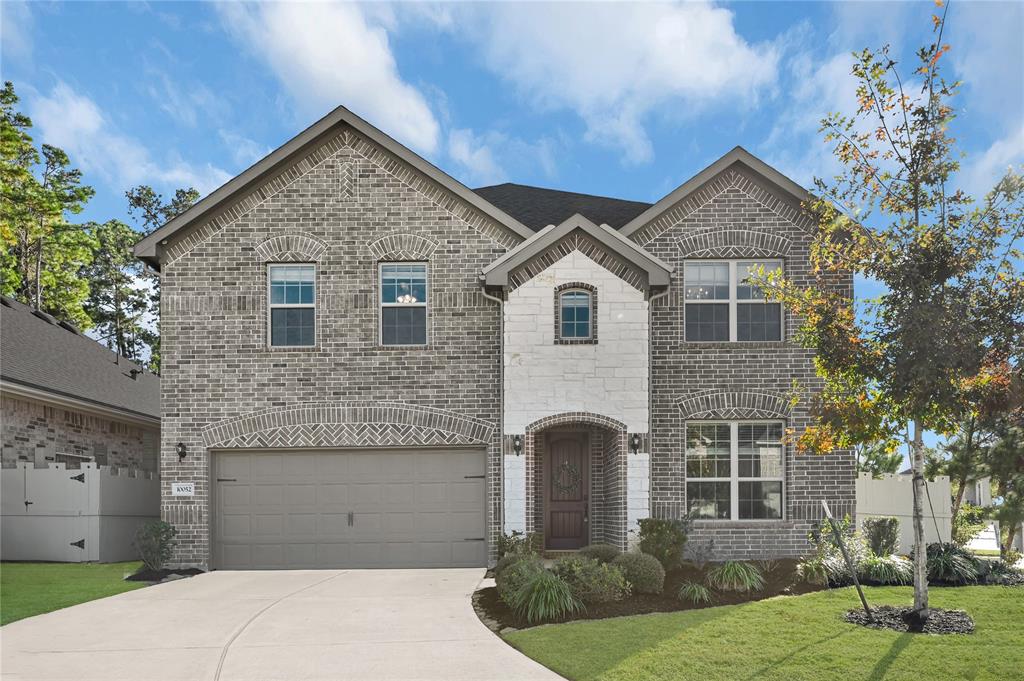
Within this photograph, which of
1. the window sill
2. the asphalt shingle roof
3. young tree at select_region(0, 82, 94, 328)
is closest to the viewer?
the window sill

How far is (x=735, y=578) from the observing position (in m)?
12.0

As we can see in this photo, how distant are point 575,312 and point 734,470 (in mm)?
4285

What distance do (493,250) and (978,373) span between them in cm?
874

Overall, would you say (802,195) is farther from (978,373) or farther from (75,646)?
(75,646)

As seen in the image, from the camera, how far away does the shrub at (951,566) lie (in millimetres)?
12664

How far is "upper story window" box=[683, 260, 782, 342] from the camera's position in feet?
52.5

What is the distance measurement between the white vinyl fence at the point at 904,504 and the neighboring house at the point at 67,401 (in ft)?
54.4

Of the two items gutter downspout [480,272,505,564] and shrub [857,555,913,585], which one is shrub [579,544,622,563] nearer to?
gutter downspout [480,272,505,564]

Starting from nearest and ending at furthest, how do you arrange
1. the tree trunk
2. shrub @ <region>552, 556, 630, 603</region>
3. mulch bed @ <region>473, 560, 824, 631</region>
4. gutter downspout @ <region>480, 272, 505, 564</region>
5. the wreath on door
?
the tree trunk < mulch bed @ <region>473, 560, 824, 631</region> < shrub @ <region>552, 556, 630, 603</region> < gutter downspout @ <region>480, 272, 505, 564</region> < the wreath on door

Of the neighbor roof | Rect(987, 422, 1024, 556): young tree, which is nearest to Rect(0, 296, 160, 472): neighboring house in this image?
the neighbor roof

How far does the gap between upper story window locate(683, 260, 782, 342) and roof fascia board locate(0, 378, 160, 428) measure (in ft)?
42.4

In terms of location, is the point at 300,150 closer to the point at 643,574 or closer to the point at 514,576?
the point at 514,576

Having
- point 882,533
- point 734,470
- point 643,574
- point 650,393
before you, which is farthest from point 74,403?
point 882,533

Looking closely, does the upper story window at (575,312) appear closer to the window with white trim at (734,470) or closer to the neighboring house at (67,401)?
the window with white trim at (734,470)
